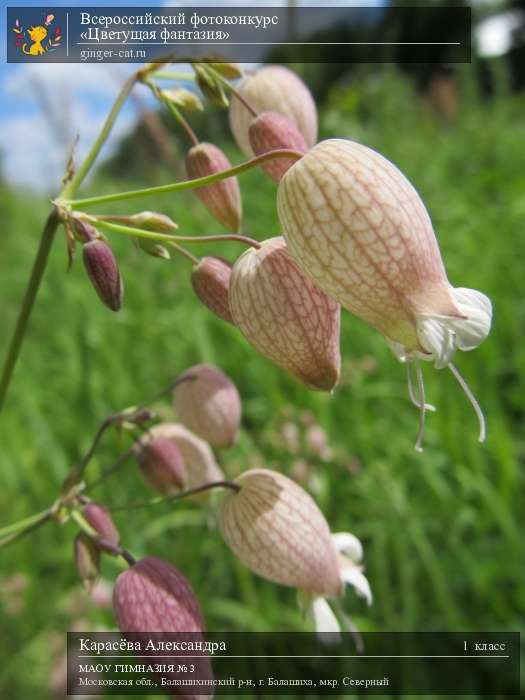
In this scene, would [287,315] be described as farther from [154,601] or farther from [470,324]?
[154,601]

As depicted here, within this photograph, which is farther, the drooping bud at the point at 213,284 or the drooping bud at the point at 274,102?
the drooping bud at the point at 274,102

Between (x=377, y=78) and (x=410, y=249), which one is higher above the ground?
(x=377, y=78)

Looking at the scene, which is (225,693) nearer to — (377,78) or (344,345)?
(344,345)

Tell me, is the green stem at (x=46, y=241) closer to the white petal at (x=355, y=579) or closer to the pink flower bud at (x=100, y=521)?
the pink flower bud at (x=100, y=521)

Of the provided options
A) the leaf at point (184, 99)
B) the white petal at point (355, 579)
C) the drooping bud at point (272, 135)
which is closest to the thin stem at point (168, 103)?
the leaf at point (184, 99)

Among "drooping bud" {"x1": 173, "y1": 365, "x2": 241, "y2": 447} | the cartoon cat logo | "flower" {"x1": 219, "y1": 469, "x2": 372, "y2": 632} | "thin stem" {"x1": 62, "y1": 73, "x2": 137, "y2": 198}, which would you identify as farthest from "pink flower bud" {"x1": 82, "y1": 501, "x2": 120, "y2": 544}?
the cartoon cat logo

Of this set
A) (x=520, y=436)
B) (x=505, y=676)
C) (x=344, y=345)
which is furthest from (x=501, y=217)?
(x=505, y=676)

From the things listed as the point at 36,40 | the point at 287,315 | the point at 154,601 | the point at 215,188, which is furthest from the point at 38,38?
the point at 154,601
